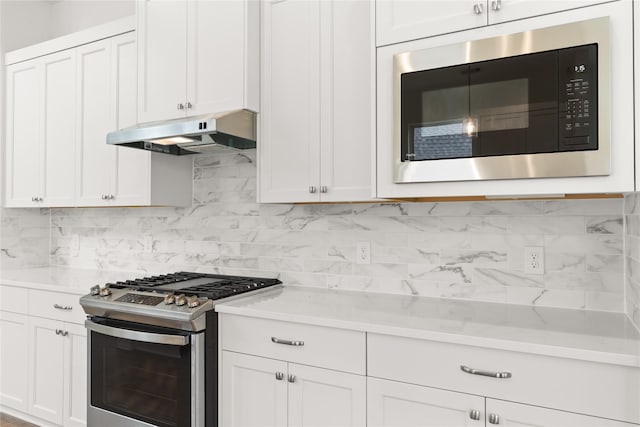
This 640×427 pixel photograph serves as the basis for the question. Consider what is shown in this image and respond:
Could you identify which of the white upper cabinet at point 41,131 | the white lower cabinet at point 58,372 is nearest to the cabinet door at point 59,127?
the white upper cabinet at point 41,131

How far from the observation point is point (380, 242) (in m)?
2.34

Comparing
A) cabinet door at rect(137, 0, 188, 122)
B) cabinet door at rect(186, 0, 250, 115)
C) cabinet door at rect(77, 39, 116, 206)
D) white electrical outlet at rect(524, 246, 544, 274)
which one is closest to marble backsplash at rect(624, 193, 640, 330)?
white electrical outlet at rect(524, 246, 544, 274)

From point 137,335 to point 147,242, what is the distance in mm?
1142

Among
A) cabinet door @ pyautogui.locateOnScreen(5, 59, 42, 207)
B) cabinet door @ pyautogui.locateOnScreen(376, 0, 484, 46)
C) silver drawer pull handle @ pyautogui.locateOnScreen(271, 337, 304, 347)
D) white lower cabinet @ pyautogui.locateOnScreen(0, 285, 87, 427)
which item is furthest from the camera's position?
cabinet door @ pyautogui.locateOnScreen(5, 59, 42, 207)

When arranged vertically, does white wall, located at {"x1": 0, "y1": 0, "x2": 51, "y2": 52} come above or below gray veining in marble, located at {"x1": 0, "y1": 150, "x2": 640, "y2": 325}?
above

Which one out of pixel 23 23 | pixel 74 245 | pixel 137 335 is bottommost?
pixel 137 335

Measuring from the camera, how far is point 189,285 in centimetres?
242

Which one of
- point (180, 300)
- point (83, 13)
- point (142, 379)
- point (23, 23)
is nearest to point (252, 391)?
point (180, 300)

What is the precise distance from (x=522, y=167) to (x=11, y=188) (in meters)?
3.37

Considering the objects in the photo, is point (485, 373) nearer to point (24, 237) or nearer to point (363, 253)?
point (363, 253)

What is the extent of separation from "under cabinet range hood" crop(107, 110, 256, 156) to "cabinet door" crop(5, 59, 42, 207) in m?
1.18

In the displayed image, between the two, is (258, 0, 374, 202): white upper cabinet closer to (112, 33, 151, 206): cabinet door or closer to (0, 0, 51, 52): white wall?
(112, 33, 151, 206): cabinet door

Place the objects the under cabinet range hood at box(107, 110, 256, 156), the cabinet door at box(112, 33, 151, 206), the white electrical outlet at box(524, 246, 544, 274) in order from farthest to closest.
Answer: the cabinet door at box(112, 33, 151, 206), the under cabinet range hood at box(107, 110, 256, 156), the white electrical outlet at box(524, 246, 544, 274)

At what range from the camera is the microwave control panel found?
4.80 feet
